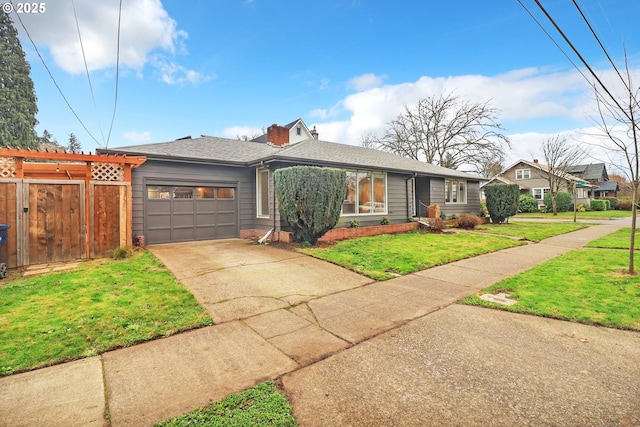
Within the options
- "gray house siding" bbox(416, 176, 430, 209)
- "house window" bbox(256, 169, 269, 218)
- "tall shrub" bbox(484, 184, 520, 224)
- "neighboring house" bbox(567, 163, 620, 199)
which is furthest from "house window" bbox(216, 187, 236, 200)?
"neighboring house" bbox(567, 163, 620, 199)

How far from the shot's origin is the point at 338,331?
3.42 metres

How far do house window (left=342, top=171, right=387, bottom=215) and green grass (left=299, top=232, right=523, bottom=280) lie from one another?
1714 millimetres

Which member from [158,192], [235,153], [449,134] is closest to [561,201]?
[449,134]

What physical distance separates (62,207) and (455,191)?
17726mm

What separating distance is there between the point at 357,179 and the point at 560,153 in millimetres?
24808

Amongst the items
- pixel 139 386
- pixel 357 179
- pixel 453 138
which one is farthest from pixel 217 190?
pixel 453 138

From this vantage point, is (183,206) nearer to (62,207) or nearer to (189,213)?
(189,213)

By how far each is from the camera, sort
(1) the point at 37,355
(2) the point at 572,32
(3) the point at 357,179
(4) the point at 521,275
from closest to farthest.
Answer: (1) the point at 37,355
(2) the point at 572,32
(4) the point at 521,275
(3) the point at 357,179

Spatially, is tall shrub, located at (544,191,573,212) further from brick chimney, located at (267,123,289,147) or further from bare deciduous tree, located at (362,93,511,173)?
brick chimney, located at (267,123,289,147)

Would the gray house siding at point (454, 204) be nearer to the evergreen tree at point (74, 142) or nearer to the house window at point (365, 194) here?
the house window at point (365, 194)

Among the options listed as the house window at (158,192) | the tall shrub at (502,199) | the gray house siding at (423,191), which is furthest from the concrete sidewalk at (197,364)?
the tall shrub at (502,199)

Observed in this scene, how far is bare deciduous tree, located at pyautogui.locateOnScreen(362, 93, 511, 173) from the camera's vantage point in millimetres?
25141

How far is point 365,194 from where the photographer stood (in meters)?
12.1

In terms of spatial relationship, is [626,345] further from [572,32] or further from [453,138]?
[453,138]
